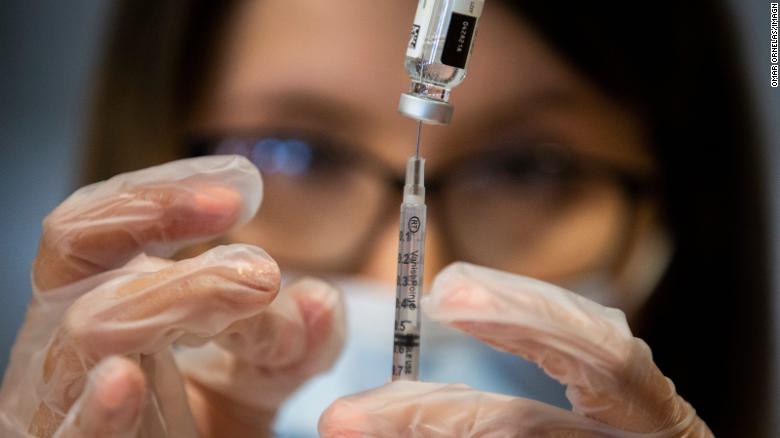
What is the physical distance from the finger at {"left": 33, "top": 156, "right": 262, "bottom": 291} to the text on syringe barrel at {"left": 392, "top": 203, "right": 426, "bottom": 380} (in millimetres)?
193

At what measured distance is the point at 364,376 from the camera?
127 cm

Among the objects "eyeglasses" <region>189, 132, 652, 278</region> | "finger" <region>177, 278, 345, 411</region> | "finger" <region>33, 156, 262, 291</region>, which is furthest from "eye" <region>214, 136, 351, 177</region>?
"finger" <region>33, 156, 262, 291</region>

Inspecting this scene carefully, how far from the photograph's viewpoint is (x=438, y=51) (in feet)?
2.37

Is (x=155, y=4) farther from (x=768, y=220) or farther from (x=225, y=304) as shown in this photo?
(x=768, y=220)

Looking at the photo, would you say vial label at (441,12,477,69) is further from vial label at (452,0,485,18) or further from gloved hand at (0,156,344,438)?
gloved hand at (0,156,344,438)

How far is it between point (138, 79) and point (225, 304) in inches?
33.6

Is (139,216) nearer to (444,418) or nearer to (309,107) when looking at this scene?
(444,418)

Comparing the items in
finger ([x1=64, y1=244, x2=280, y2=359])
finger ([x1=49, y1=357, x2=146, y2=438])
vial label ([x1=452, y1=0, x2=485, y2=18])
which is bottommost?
finger ([x1=49, y1=357, x2=146, y2=438])

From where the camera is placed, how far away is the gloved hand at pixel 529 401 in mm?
572

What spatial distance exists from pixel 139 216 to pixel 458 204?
784 millimetres

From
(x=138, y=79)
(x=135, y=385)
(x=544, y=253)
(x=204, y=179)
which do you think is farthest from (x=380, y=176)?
(x=135, y=385)

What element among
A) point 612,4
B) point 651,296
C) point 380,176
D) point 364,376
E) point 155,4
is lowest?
point 364,376

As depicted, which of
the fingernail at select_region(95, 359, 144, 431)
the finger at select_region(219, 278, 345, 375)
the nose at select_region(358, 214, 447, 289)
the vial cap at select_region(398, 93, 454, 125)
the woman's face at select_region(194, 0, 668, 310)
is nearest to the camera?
the fingernail at select_region(95, 359, 144, 431)

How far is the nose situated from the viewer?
135cm
